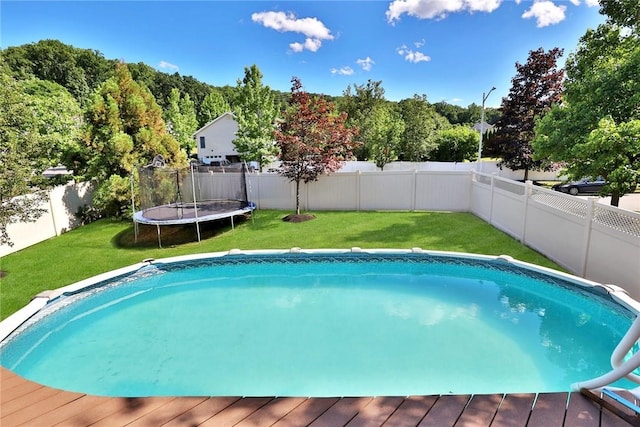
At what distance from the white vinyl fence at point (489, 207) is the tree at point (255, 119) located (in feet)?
11.6

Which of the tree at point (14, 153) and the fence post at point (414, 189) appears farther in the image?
the fence post at point (414, 189)

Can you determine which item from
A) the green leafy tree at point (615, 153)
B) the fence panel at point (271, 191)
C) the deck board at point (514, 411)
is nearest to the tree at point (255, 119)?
the fence panel at point (271, 191)

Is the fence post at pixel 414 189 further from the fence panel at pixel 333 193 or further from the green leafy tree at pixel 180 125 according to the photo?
the green leafy tree at pixel 180 125

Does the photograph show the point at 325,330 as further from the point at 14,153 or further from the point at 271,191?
the point at 271,191

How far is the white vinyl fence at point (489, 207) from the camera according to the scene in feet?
20.3

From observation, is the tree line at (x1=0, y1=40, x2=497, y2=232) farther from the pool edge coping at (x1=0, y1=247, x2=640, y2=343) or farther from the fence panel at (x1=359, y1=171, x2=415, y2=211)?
the pool edge coping at (x1=0, y1=247, x2=640, y2=343)

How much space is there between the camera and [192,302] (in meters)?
7.21

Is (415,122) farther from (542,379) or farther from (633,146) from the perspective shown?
(542,379)

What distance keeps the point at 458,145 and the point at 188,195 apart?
2604 cm

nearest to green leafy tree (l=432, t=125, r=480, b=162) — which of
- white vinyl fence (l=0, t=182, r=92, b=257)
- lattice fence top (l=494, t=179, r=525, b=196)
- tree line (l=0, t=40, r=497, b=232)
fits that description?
tree line (l=0, t=40, r=497, b=232)

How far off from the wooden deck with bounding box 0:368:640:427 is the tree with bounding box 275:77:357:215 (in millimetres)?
9781

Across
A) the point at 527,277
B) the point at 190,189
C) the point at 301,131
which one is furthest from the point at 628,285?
the point at 190,189

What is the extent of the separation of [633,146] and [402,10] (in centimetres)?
1119

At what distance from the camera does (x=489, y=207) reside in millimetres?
11211
